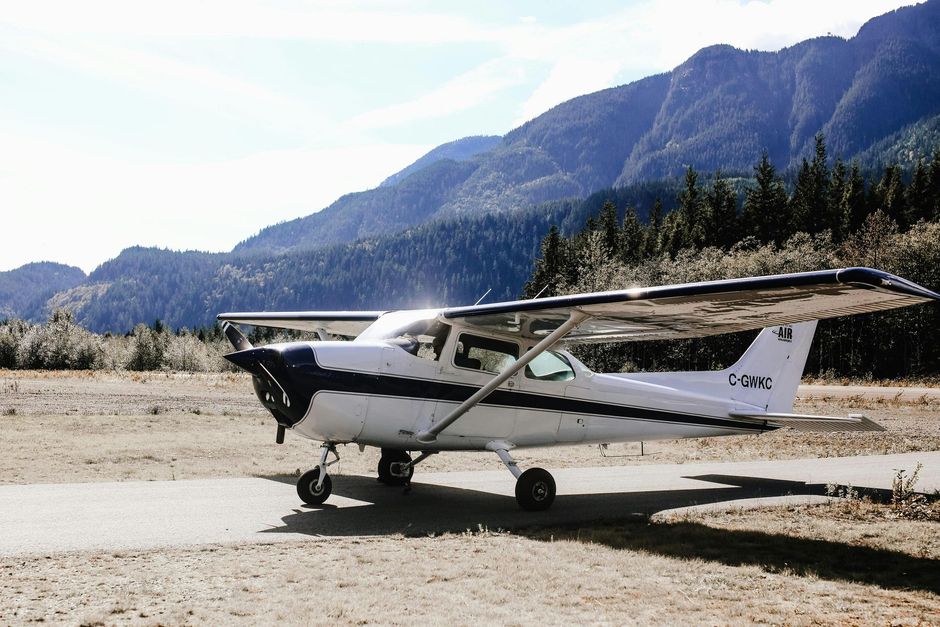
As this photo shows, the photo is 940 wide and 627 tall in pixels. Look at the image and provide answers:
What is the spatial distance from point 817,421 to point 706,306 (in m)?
3.93

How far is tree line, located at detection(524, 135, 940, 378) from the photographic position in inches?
2344

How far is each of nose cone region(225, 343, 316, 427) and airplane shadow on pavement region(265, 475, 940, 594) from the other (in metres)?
1.35

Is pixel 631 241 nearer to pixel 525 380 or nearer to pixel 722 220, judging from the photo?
pixel 722 220

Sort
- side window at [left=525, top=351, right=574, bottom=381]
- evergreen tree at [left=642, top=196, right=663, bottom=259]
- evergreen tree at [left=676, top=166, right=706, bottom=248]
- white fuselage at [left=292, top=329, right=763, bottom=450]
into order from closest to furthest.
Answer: white fuselage at [left=292, top=329, right=763, bottom=450] → side window at [left=525, top=351, right=574, bottom=381] → evergreen tree at [left=676, top=166, right=706, bottom=248] → evergreen tree at [left=642, top=196, right=663, bottom=259]

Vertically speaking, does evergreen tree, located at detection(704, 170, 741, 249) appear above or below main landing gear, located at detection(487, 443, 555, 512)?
above

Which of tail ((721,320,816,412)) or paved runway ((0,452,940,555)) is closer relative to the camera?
paved runway ((0,452,940,555))

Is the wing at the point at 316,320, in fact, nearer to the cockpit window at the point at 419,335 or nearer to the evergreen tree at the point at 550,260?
the cockpit window at the point at 419,335

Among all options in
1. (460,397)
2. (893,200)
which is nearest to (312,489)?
(460,397)

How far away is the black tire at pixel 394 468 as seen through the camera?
11.5 metres

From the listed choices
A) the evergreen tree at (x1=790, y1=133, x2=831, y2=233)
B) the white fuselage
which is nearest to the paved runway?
the white fuselage

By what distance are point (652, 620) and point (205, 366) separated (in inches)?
Result: 4032

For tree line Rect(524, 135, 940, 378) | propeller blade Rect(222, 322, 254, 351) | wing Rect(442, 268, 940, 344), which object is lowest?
propeller blade Rect(222, 322, 254, 351)

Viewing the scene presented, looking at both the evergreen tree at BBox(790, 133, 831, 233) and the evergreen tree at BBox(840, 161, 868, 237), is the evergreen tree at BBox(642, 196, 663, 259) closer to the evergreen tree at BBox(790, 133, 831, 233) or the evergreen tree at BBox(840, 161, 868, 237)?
the evergreen tree at BBox(790, 133, 831, 233)

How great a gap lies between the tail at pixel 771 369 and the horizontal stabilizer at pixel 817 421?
0.50 meters
